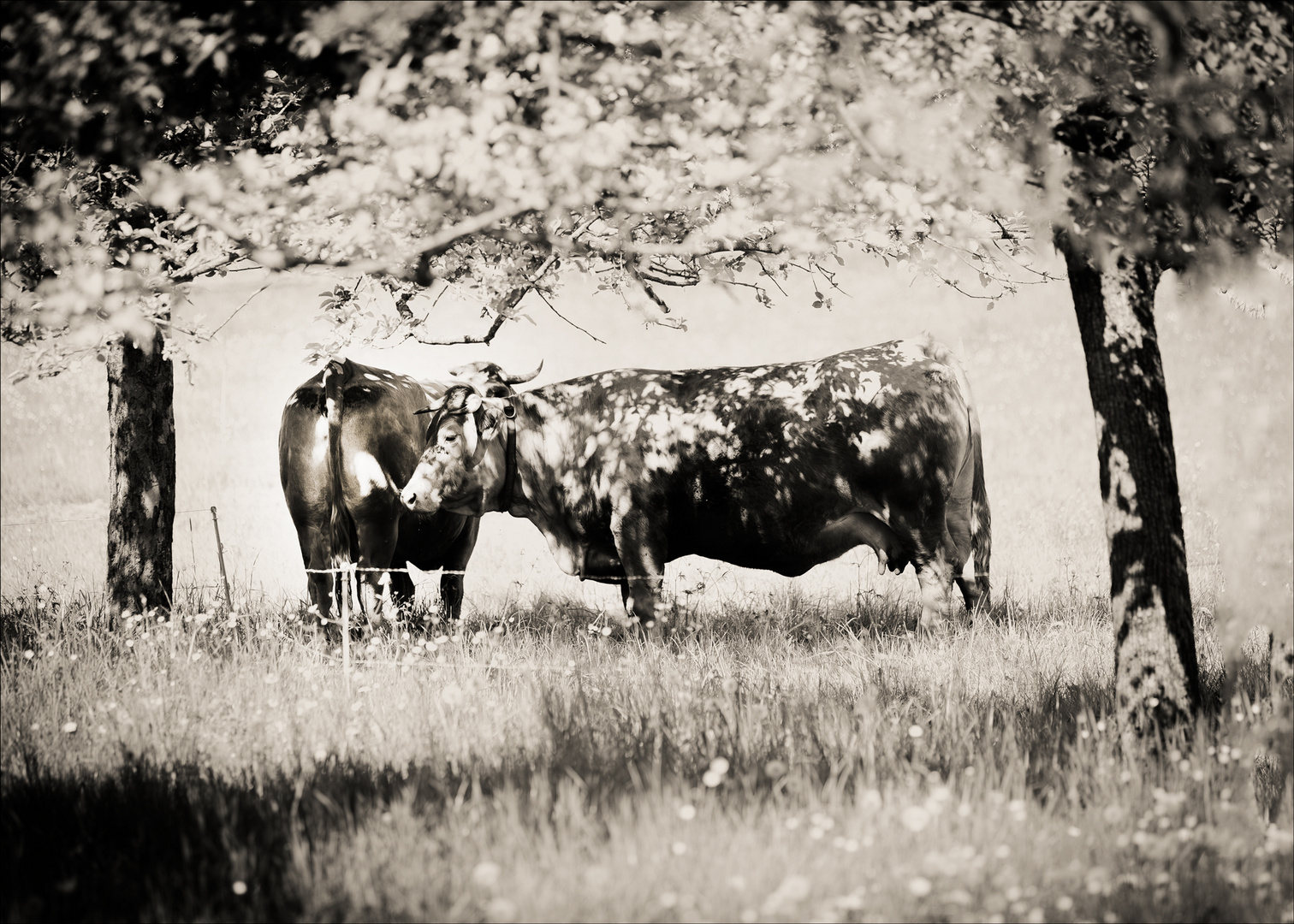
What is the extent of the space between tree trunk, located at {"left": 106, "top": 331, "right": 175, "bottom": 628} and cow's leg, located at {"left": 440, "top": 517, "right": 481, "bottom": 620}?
2063 millimetres

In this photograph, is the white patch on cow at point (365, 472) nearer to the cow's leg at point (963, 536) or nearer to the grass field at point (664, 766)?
the grass field at point (664, 766)

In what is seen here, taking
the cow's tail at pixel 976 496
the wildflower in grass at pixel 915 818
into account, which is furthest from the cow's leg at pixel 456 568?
the wildflower in grass at pixel 915 818

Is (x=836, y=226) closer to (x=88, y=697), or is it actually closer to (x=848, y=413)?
(x=848, y=413)

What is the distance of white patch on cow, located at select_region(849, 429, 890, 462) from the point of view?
736 centimetres

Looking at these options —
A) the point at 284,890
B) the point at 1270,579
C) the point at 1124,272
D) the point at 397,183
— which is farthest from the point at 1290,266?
the point at 284,890

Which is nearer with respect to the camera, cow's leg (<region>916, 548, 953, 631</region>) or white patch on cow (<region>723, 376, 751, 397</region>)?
cow's leg (<region>916, 548, 953, 631</region>)

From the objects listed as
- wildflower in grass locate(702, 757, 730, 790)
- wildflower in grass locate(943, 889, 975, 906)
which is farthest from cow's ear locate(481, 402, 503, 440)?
wildflower in grass locate(943, 889, 975, 906)

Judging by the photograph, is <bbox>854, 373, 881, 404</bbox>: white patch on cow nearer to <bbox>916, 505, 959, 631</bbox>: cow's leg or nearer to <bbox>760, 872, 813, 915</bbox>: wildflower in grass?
<bbox>916, 505, 959, 631</bbox>: cow's leg

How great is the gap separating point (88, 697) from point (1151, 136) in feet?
18.0

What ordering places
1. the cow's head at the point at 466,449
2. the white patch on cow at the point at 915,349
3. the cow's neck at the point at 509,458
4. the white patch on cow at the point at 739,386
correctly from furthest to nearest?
the cow's neck at the point at 509,458 → the white patch on cow at the point at 915,349 → the white patch on cow at the point at 739,386 → the cow's head at the point at 466,449

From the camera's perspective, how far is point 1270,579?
3.94 m

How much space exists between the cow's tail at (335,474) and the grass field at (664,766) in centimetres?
56

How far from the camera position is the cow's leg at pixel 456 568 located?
8609mm

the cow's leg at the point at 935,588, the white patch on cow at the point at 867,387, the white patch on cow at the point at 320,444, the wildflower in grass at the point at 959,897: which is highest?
the white patch on cow at the point at 867,387
